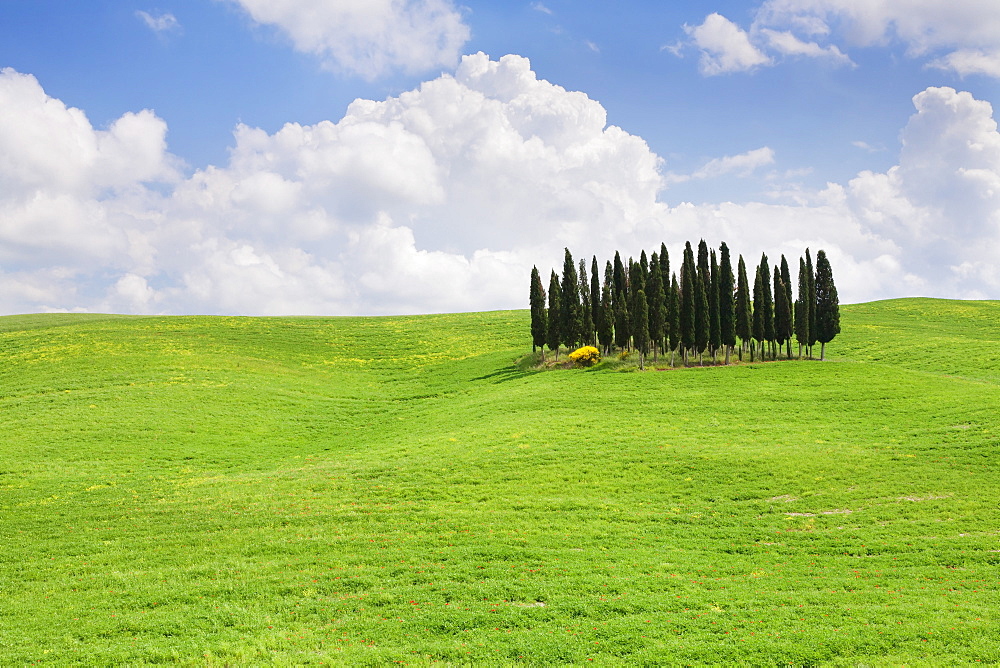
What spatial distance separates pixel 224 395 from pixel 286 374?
15.4 metres

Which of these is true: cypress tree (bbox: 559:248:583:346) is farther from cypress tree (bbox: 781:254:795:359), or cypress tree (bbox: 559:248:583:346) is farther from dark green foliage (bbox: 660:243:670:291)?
cypress tree (bbox: 781:254:795:359)

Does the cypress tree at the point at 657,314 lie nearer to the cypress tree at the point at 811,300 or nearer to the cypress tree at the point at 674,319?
the cypress tree at the point at 674,319

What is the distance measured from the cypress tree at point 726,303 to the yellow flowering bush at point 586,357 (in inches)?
671

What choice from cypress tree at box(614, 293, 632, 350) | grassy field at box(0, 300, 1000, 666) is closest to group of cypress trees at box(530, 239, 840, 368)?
cypress tree at box(614, 293, 632, 350)

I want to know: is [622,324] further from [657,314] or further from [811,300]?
[811,300]

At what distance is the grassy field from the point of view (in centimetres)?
1725

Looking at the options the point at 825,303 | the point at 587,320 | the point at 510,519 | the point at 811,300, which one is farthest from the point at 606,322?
the point at 510,519

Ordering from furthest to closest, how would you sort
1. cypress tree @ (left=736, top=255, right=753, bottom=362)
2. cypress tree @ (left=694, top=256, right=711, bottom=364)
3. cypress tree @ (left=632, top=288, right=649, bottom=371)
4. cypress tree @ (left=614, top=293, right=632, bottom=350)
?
cypress tree @ (left=614, top=293, right=632, bottom=350), cypress tree @ (left=736, top=255, right=753, bottom=362), cypress tree @ (left=694, top=256, right=711, bottom=364), cypress tree @ (left=632, top=288, right=649, bottom=371)

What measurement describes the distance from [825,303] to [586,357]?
123 feet

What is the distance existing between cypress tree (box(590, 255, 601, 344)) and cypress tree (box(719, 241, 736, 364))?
17840mm

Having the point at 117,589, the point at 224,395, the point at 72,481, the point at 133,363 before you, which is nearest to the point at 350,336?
the point at 133,363

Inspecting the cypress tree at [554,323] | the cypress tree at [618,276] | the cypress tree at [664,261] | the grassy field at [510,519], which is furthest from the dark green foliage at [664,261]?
the grassy field at [510,519]

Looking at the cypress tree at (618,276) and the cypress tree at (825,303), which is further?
the cypress tree at (618,276)

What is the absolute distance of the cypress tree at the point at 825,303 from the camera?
83.5 m
